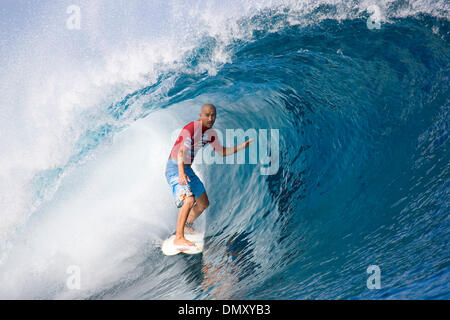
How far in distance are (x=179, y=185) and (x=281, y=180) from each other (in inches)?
90.1

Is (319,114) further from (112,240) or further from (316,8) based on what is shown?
(112,240)

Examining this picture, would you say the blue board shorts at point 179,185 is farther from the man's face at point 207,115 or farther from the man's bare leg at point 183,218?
the man's face at point 207,115

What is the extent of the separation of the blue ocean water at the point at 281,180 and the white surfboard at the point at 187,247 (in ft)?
Result: 0.35

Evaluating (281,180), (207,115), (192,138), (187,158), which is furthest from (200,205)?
(281,180)

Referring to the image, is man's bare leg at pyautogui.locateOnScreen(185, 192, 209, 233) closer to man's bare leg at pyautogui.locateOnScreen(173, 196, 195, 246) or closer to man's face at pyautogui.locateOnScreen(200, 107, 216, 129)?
man's bare leg at pyautogui.locateOnScreen(173, 196, 195, 246)

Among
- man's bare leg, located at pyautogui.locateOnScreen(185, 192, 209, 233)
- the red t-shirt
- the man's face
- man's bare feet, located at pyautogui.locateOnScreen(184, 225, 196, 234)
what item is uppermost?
the man's face

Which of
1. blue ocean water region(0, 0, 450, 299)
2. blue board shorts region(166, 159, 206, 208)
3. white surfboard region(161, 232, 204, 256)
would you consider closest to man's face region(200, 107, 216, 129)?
blue board shorts region(166, 159, 206, 208)

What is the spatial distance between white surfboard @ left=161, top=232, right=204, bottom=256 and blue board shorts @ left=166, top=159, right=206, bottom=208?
57 centimetres

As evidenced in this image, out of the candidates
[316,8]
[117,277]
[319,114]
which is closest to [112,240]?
[117,277]

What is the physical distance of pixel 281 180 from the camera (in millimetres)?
6082

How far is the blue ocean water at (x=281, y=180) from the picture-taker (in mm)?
3801

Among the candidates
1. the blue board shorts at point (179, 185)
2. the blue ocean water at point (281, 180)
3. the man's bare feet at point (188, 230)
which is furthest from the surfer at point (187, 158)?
the blue ocean water at point (281, 180)

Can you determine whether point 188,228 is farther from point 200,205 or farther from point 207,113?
point 207,113

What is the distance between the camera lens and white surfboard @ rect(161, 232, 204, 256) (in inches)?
177
